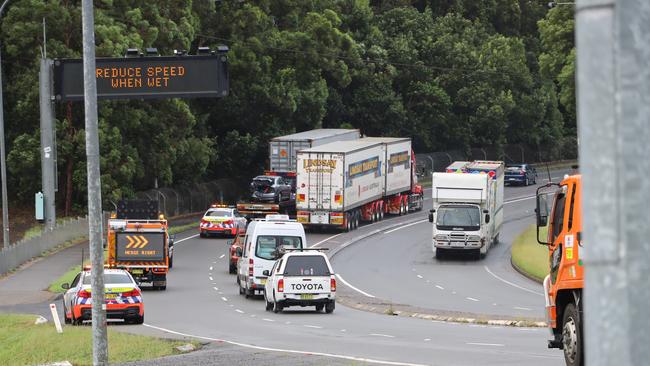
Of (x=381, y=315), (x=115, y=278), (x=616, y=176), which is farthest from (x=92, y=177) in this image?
(x=381, y=315)

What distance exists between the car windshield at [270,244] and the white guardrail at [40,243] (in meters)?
13.0

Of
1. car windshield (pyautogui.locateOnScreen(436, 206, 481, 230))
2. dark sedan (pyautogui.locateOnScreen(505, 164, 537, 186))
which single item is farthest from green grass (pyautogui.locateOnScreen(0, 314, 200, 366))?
dark sedan (pyautogui.locateOnScreen(505, 164, 537, 186))

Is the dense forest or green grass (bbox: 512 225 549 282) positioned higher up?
the dense forest

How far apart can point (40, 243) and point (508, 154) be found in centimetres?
6020

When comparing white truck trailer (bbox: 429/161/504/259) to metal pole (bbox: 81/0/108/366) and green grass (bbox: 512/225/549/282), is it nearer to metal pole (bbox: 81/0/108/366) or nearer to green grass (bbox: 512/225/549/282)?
green grass (bbox: 512/225/549/282)

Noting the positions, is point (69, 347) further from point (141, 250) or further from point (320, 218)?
point (320, 218)

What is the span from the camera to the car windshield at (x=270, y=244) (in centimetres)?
3962

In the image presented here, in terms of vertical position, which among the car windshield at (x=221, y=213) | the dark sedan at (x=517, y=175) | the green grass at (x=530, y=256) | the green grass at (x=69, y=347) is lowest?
the green grass at (x=530, y=256)

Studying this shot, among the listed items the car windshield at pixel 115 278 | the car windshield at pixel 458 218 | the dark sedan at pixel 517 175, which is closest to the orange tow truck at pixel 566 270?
the car windshield at pixel 115 278

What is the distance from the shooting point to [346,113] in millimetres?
94062

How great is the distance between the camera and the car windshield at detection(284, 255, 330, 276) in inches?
1368

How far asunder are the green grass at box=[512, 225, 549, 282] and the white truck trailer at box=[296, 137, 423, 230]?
821cm

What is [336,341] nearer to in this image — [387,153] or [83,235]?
[83,235]

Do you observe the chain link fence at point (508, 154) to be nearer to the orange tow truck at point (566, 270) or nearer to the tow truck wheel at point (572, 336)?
the orange tow truck at point (566, 270)
